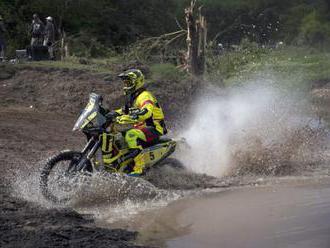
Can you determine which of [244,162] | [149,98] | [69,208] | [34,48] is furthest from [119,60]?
[69,208]

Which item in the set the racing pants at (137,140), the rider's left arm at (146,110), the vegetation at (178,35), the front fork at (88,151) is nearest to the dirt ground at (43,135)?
the front fork at (88,151)

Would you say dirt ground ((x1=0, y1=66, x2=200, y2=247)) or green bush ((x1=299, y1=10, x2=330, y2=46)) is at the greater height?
green bush ((x1=299, y1=10, x2=330, y2=46))

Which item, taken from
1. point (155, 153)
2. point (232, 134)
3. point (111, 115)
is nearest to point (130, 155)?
point (155, 153)

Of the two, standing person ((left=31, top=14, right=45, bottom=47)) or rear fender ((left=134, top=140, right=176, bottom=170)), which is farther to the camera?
standing person ((left=31, top=14, right=45, bottom=47))

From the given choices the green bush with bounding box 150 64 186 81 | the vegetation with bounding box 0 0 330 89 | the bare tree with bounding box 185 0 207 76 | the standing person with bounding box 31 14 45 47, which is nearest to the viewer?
the green bush with bounding box 150 64 186 81

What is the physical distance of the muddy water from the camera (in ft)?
26.1

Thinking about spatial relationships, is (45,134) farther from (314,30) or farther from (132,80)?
(314,30)

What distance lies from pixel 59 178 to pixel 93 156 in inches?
25.8

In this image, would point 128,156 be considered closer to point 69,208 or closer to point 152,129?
point 152,129

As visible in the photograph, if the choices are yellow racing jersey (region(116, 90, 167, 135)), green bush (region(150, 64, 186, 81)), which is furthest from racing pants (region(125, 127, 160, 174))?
green bush (region(150, 64, 186, 81))

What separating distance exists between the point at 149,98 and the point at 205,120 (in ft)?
16.6

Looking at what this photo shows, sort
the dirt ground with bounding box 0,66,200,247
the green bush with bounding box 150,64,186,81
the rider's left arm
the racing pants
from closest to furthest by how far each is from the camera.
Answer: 1. the dirt ground with bounding box 0,66,200,247
2. the rider's left arm
3. the racing pants
4. the green bush with bounding box 150,64,186,81

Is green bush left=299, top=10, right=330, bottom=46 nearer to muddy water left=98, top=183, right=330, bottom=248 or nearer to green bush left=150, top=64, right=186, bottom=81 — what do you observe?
green bush left=150, top=64, right=186, bottom=81

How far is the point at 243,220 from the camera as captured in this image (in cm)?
895
